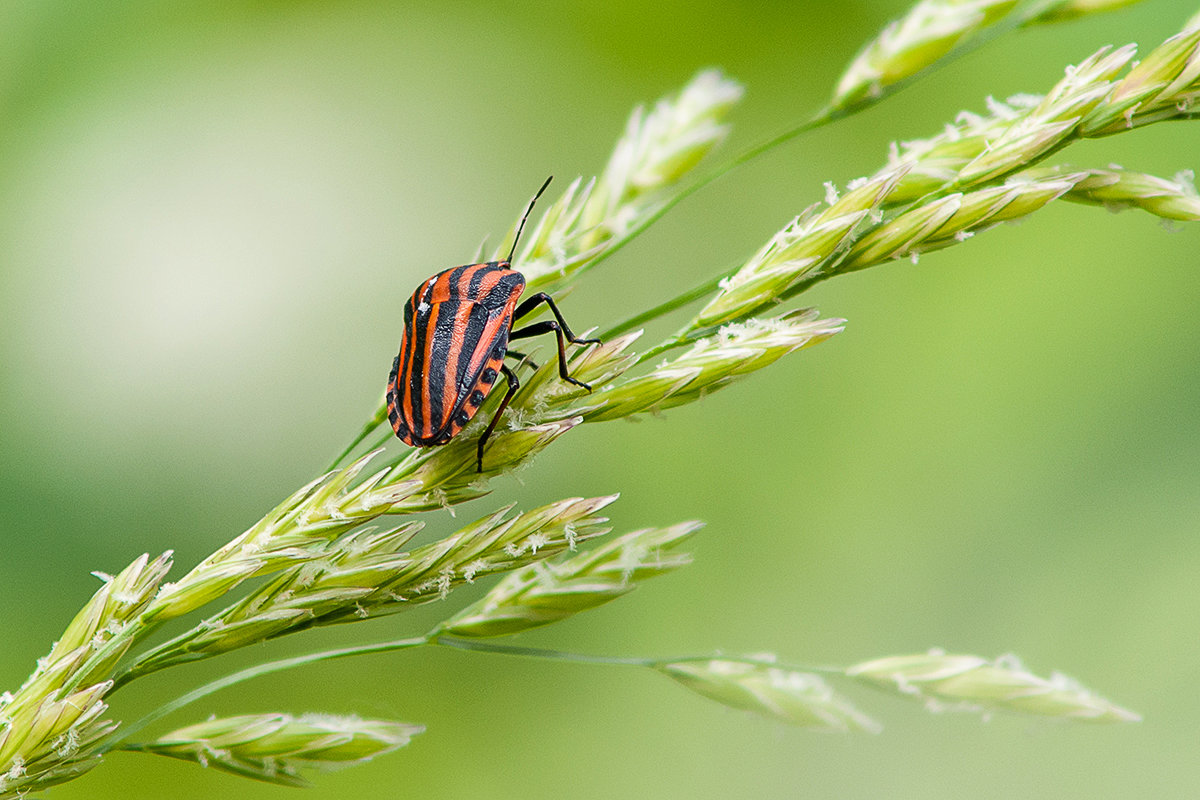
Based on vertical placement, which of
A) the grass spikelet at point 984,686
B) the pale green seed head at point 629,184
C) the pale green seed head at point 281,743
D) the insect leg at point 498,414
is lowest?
the grass spikelet at point 984,686

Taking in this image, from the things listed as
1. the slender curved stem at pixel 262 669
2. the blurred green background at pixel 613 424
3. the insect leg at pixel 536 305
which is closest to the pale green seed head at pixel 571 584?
the slender curved stem at pixel 262 669

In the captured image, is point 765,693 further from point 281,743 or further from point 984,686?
point 281,743

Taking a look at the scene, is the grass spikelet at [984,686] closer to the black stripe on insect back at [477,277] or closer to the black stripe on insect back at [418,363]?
the black stripe on insect back at [418,363]

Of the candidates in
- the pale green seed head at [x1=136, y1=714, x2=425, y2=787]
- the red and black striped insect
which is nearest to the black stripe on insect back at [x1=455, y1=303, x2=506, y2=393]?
the red and black striped insect

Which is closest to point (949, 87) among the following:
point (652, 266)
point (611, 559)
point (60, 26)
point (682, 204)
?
point (682, 204)

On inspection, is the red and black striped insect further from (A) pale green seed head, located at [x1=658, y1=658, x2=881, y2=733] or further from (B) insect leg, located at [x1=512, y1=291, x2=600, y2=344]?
(A) pale green seed head, located at [x1=658, y1=658, x2=881, y2=733]

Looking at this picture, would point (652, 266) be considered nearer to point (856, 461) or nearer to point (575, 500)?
point (856, 461)

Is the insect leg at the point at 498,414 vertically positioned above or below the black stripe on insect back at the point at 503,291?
below
